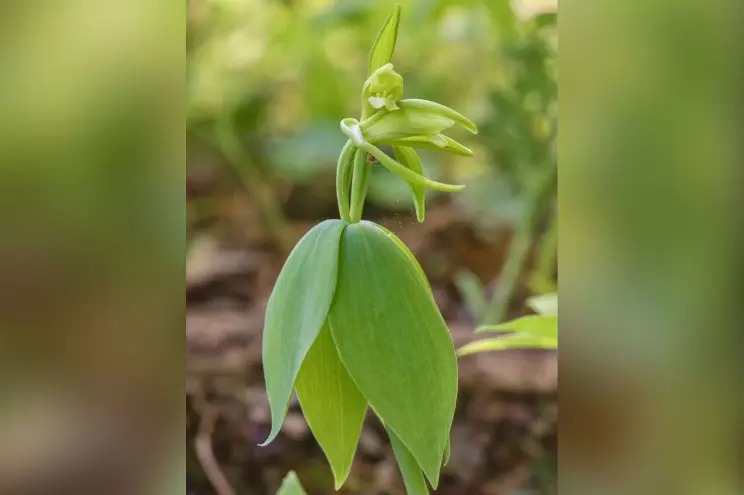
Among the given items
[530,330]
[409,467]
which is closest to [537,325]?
[530,330]

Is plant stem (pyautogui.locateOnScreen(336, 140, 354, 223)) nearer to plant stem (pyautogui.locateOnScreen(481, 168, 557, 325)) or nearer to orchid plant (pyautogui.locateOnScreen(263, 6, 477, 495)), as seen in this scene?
orchid plant (pyautogui.locateOnScreen(263, 6, 477, 495))

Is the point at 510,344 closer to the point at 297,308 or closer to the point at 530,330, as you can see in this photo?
the point at 530,330

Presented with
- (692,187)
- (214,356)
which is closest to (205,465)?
(214,356)

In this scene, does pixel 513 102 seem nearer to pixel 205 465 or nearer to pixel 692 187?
pixel 692 187

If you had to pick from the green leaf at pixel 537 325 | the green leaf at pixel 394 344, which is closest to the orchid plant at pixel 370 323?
the green leaf at pixel 394 344

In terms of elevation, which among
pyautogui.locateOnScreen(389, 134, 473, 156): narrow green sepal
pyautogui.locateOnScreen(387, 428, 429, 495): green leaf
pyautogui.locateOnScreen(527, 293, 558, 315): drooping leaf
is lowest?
pyautogui.locateOnScreen(387, 428, 429, 495): green leaf

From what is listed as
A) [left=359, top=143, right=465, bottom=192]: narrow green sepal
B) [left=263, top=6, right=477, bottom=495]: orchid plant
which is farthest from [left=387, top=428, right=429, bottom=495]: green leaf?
[left=359, top=143, right=465, bottom=192]: narrow green sepal
